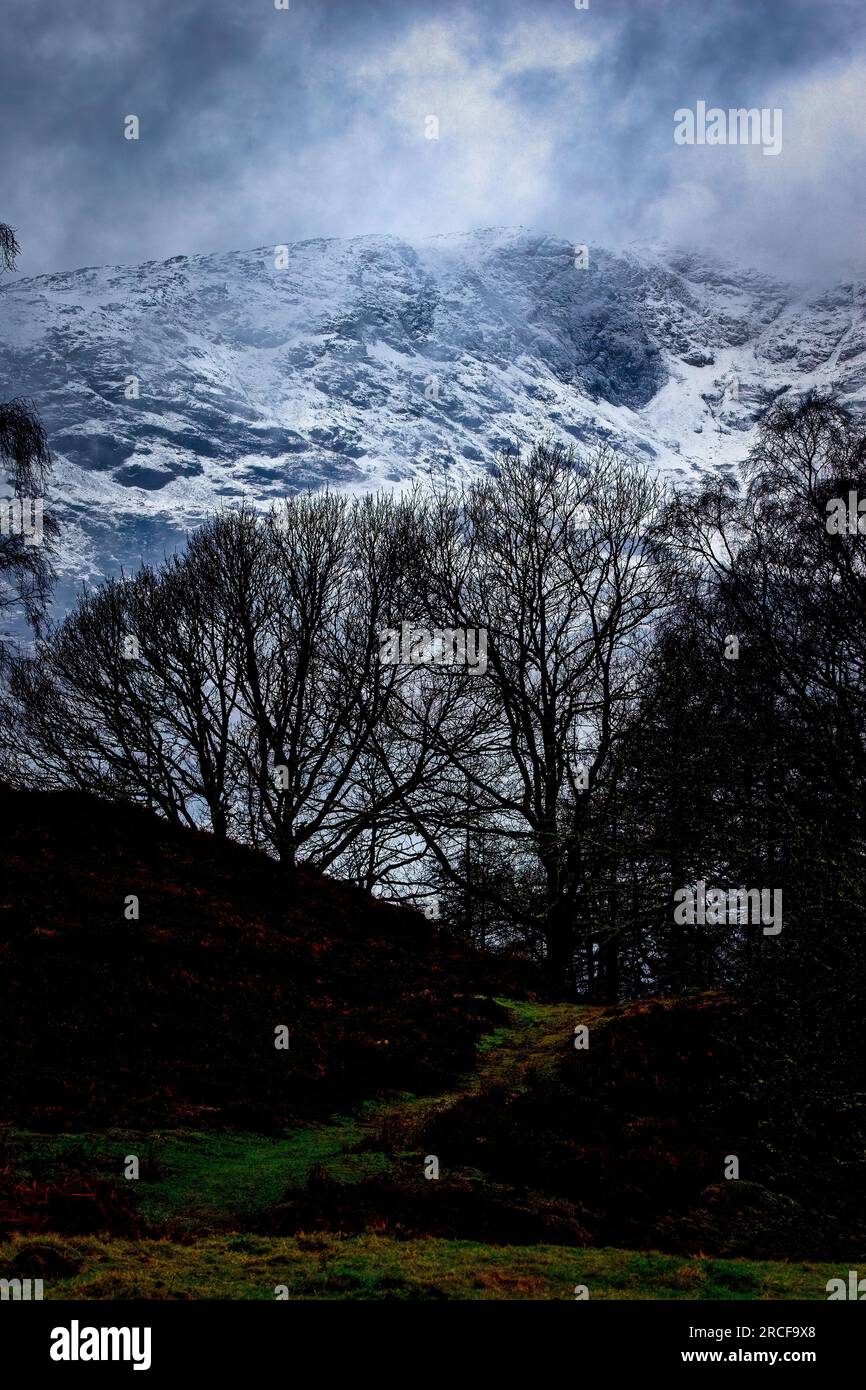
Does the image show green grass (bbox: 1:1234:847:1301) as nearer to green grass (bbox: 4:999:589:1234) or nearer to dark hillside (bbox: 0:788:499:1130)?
green grass (bbox: 4:999:589:1234)

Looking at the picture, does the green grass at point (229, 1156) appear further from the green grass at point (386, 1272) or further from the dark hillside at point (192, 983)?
the green grass at point (386, 1272)

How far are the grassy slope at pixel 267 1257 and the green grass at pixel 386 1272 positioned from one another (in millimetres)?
13

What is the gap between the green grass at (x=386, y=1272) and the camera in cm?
579

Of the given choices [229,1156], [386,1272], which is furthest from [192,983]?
[386,1272]

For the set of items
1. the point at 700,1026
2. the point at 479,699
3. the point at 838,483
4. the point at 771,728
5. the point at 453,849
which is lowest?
the point at 700,1026

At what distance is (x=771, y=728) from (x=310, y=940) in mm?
9137

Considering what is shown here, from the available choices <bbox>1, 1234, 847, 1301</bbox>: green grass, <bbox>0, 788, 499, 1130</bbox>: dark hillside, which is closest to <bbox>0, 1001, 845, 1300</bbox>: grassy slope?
<bbox>1, 1234, 847, 1301</bbox>: green grass

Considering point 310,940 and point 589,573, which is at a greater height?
point 589,573

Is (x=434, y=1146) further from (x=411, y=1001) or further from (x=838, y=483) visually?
(x=838, y=483)

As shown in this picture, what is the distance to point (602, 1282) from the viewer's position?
6.37 m

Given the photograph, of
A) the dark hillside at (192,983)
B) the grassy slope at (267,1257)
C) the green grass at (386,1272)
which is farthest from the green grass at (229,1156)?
the green grass at (386,1272)

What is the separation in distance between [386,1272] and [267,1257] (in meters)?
0.90
